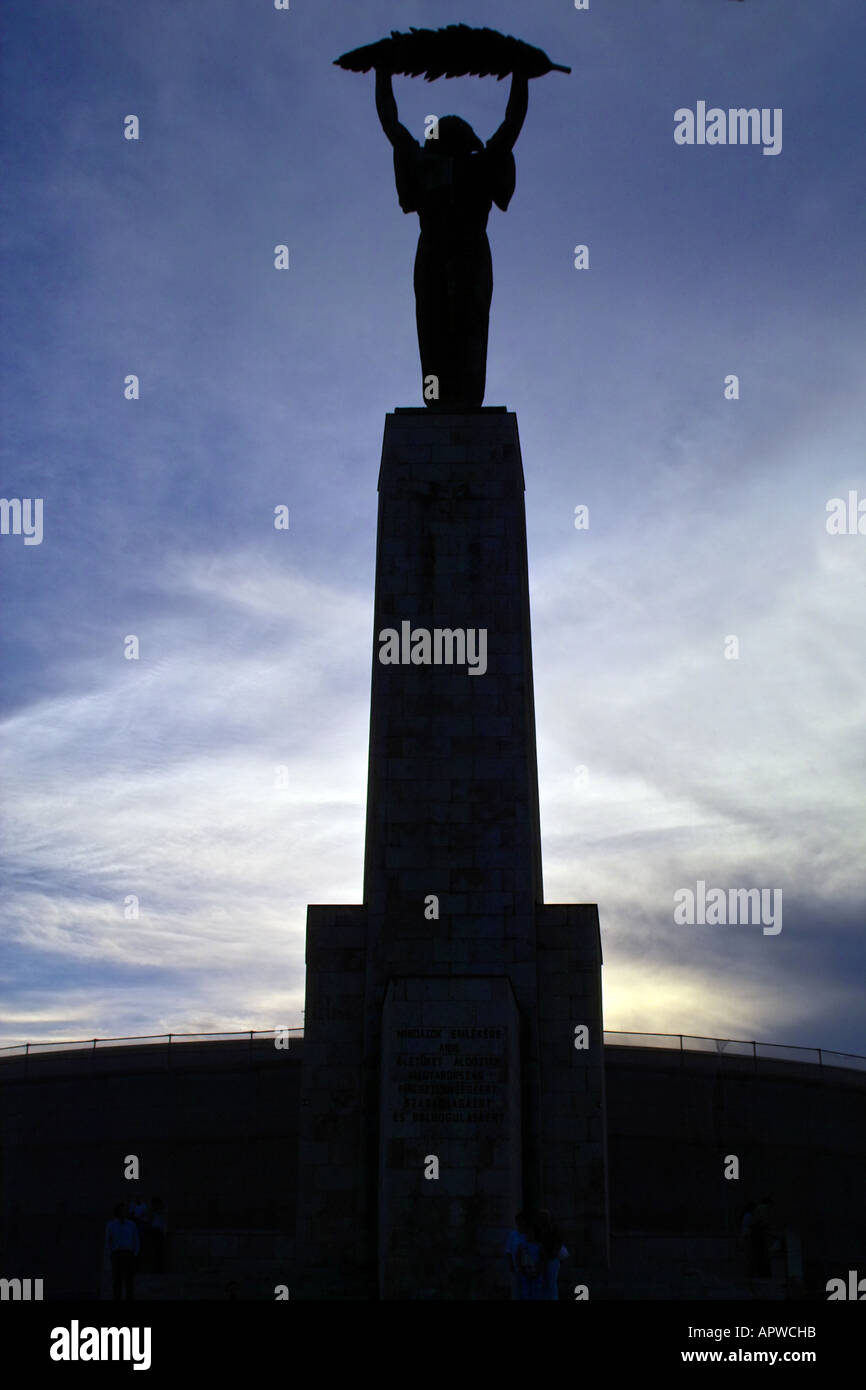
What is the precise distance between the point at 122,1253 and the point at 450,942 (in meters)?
6.50

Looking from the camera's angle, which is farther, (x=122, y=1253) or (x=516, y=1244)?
(x=122, y=1253)

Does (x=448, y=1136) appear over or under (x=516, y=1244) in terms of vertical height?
over

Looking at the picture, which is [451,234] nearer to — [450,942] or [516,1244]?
[450,942]

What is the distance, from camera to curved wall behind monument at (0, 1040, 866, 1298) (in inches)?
1367

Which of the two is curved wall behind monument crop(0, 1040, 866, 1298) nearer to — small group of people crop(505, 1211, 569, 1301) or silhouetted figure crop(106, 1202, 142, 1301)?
silhouetted figure crop(106, 1202, 142, 1301)

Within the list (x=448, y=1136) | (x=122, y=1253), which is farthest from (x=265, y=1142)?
(x=448, y=1136)

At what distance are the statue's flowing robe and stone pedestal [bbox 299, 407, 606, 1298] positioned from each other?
54.8 inches

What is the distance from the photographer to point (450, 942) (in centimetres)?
2100

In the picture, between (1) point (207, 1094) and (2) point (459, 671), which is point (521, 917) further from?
(1) point (207, 1094)

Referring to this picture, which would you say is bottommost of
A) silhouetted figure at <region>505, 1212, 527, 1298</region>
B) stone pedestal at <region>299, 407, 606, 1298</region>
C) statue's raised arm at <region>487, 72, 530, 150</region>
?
silhouetted figure at <region>505, 1212, 527, 1298</region>

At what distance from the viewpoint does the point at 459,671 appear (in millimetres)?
22484

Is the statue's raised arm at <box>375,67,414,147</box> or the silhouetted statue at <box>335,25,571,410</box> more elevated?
the statue's raised arm at <box>375,67,414,147</box>

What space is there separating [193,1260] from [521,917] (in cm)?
716

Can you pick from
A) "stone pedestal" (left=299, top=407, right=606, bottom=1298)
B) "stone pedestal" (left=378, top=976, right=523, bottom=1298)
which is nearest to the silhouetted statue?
"stone pedestal" (left=299, top=407, right=606, bottom=1298)
